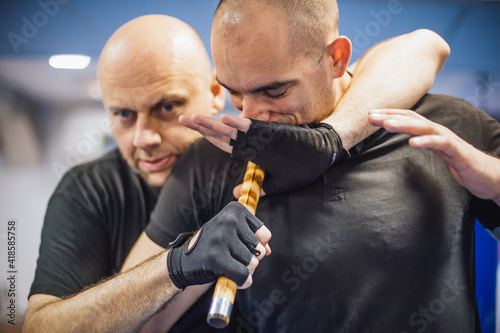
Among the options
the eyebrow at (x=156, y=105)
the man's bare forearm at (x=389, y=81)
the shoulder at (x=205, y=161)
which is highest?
the eyebrow at (x=156, y=105)

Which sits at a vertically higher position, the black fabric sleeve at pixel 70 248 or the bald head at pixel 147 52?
the bald head at pixel 147 52

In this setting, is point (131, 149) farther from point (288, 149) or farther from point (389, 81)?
point (389, 81)

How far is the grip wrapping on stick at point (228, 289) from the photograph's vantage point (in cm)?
66

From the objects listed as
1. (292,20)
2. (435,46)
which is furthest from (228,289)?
(435,46)

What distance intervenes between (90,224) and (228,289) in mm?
902

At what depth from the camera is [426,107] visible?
42.8 inches

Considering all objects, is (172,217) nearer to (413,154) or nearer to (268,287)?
(268,287)

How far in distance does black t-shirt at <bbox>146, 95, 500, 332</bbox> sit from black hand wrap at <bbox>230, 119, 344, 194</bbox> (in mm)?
100

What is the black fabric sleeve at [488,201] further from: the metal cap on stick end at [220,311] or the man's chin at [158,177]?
the man's chin at [158,177]

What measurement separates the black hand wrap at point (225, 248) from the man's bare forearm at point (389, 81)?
1.14 feet

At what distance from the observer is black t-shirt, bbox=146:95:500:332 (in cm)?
94

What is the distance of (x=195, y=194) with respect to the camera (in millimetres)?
1076

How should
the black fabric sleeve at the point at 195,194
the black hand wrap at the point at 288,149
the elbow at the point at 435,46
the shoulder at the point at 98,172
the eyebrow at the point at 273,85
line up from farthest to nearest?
1. the shoulder at the point at 98,172
2. the elbow at the point at 435,46
3. the black fabric sleeve at the point at 195,194
4. the eyebrow at the point at 273,85
5. the black hand wrap at the point at 288,149

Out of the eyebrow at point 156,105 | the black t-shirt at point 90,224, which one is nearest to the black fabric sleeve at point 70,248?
the black t-shirt at point 90,224
